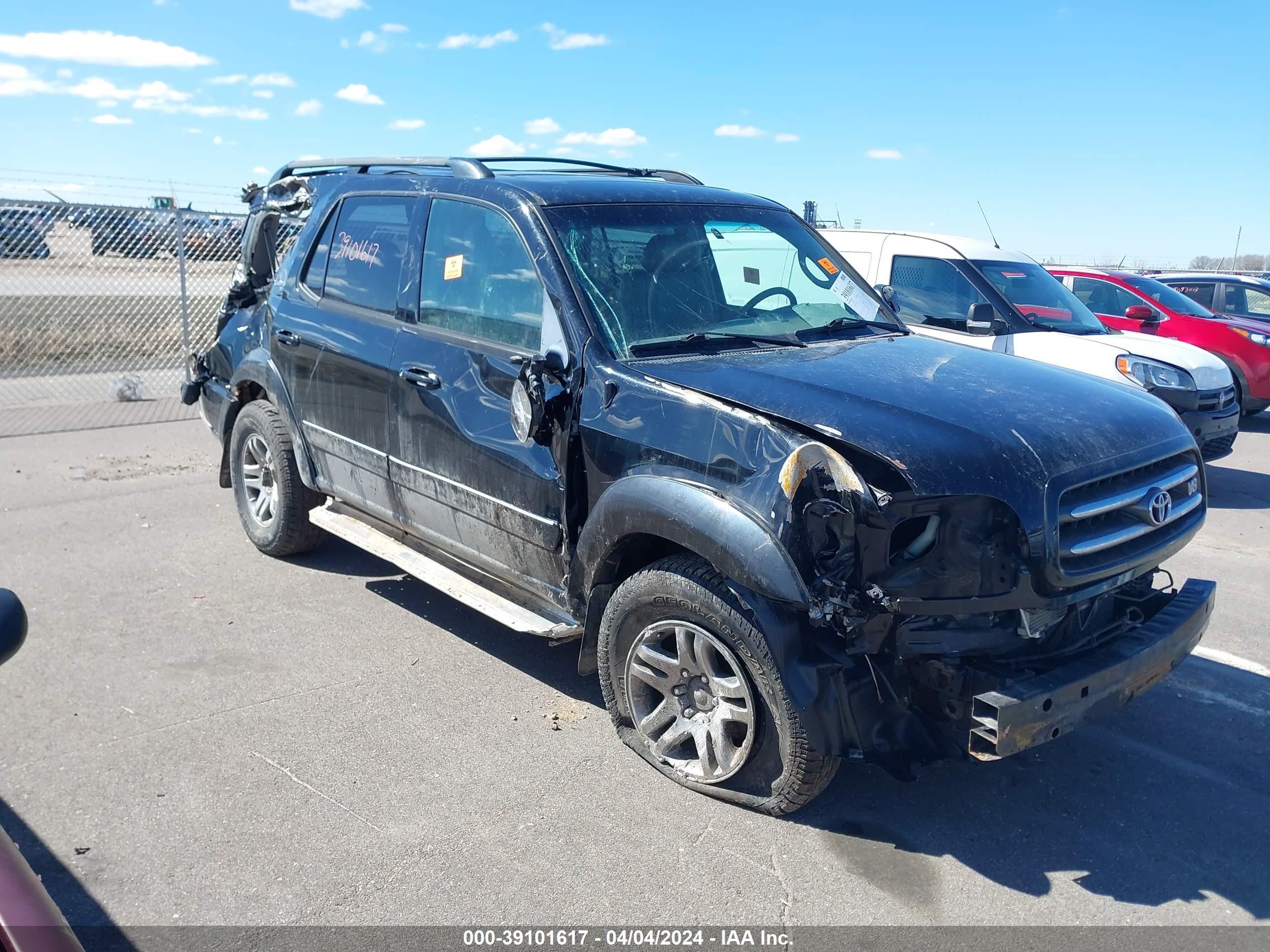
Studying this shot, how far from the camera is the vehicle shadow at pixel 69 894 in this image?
9.45ft

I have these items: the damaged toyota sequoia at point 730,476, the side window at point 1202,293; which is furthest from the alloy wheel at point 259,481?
the side window at point 1202,293

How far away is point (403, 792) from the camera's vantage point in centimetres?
367

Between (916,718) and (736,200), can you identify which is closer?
(916,718)

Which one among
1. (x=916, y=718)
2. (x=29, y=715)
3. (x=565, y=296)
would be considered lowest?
(x=29, y=715)

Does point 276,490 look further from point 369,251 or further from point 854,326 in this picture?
point 854,326

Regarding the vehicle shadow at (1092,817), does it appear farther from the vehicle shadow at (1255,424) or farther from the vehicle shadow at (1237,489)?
the vehicle shadow at (1255,424)

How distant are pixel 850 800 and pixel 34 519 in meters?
5.70

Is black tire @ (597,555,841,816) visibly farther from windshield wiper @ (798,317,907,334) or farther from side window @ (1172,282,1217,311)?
side window @ (1172,282,1217,311)

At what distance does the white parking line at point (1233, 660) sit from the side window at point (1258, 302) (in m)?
10.4

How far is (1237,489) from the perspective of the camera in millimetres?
8828

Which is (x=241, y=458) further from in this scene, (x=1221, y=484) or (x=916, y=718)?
(x=1221, y=484)

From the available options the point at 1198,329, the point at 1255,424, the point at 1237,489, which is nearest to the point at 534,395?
the point at 1237,489

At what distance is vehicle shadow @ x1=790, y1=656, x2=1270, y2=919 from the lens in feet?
10.7

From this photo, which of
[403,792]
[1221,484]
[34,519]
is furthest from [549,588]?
[1221,484]
